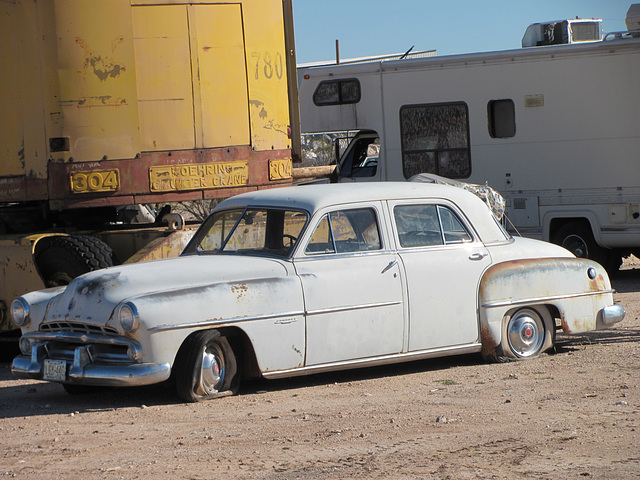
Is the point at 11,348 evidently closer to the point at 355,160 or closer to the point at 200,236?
the point at 200,236

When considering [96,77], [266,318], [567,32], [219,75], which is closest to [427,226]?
[266,318]

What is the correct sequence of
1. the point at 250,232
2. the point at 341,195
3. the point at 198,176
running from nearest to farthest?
the point at 341,195, the point at 250,232, the point at 198,176

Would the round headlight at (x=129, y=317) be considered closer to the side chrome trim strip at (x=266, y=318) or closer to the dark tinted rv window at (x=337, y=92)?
the side chrome trim strip at (x=266, y=318)

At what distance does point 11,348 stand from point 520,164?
7430mm

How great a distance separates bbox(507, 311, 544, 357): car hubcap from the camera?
782 cm

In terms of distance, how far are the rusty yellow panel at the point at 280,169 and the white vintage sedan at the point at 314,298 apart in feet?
6.46

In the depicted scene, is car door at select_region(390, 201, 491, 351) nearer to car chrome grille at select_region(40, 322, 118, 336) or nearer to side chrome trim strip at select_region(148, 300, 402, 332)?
side chrome trim strip at select_region(148, 300, 402, 332)

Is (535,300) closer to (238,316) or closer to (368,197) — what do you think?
(368,197)

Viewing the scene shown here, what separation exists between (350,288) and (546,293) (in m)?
1.76

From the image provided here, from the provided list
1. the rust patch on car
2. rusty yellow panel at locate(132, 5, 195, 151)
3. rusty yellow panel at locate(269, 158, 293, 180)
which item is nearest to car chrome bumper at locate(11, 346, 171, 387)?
the rust patch on car

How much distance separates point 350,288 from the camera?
7.03 metres

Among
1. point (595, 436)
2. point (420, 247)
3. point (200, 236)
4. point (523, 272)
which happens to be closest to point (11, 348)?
point (200, 236)

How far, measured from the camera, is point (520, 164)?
45.1ft

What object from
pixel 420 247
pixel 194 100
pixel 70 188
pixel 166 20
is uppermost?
pixel 166 20
